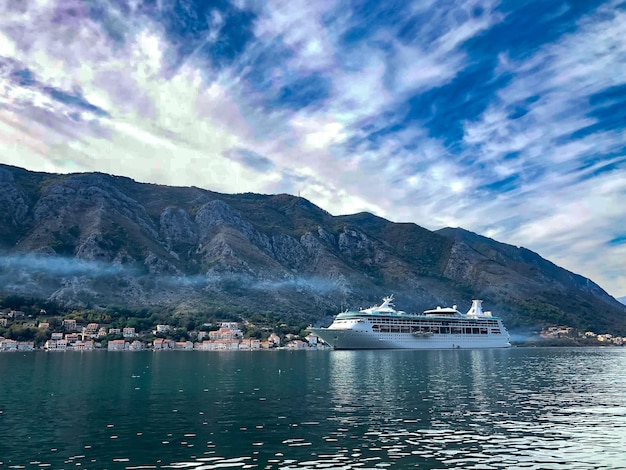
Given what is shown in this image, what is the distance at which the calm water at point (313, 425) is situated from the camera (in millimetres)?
31422

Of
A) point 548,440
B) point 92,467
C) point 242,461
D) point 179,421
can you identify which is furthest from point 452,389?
point 92,467

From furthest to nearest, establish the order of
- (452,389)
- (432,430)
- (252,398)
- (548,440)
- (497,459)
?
1. (452,389)
2. (252,398)
3. (432,430)
4. (548,440)
5. (497,459)

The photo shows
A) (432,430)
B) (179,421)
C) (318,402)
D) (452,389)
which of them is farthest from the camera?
(452,389)

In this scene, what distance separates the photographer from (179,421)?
4428cm

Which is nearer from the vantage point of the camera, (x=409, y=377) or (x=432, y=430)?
(x=432, y=430)

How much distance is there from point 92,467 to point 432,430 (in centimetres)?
2438

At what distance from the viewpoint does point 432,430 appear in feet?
132

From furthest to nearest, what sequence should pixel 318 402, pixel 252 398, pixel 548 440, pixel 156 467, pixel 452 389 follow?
pixel 452 389 < pixel 252 398 < pixel 318 402 < pixel 548 440 < pixel 156 467

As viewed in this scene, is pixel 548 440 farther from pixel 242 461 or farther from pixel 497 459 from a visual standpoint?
pixel 242 461

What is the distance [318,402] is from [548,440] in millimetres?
25485

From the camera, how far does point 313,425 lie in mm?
42500

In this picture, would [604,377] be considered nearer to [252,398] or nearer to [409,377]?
[409,377]

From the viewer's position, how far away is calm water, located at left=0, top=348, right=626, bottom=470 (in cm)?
3142

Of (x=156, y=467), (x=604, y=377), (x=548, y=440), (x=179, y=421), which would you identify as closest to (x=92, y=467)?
(x=156, y=467)
